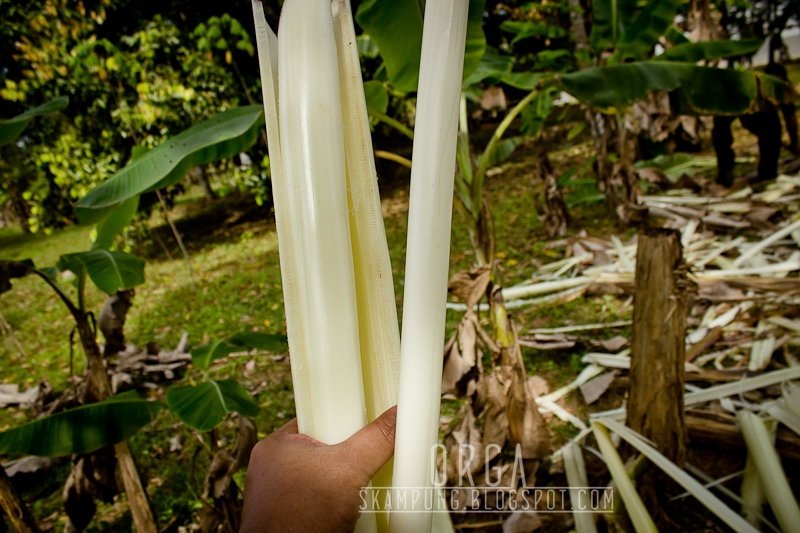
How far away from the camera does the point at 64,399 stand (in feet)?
6.89

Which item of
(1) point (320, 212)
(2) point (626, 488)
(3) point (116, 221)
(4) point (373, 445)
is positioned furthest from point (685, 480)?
(3) point (116, 221)

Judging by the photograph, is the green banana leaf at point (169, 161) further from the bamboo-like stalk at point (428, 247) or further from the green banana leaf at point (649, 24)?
the green banana leaf at point (649, 24)

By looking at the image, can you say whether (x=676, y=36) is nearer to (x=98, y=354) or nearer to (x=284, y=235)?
(x=284, y=235)

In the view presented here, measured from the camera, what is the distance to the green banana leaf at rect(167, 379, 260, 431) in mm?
1500

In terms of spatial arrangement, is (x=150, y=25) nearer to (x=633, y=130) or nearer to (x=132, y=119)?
(x=132, y=119)

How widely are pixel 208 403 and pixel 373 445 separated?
1107mm

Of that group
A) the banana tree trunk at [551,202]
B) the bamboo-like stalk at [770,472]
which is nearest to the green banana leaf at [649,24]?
the banana tree trunk at [551,202]

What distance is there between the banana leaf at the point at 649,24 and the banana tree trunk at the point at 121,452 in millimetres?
3956

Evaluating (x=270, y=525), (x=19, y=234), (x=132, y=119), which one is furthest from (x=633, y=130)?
(x=19, y=234)

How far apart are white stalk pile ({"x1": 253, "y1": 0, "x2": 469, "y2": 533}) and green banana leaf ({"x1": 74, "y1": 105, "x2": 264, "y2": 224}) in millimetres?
1258

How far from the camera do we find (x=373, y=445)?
2.38 ft

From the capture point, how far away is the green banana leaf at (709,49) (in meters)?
3.06

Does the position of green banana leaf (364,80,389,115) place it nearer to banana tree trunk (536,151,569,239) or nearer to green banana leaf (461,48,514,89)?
green banana leaf (461,48,514,89)

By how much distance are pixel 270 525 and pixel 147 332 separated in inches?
181
